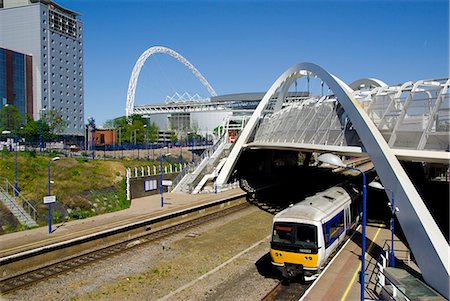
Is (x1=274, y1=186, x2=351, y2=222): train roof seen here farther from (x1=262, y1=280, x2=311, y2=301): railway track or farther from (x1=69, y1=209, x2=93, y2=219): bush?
(x1=69, y1=209, x2=93, y2=219): bush

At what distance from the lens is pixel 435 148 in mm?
17578

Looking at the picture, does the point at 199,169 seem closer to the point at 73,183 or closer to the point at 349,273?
the point at 73,183

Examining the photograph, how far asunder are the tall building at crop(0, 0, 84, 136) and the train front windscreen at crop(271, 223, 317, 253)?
104m

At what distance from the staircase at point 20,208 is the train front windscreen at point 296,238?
1817cm

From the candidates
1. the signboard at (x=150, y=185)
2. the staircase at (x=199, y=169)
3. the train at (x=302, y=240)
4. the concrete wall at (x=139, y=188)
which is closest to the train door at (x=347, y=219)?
the train at (x=302, y=240)

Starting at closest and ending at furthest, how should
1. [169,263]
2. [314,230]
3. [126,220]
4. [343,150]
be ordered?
1. [314,230]
2. [169,263]
3. [343,150]
4. [126,220]

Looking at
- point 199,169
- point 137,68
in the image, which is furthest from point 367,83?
point 137,68

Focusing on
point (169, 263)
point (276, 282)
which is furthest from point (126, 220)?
point (276, 282)

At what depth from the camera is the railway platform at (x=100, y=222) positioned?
74.0ft

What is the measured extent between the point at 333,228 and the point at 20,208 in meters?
21.7

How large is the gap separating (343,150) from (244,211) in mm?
15843

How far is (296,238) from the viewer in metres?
17.2

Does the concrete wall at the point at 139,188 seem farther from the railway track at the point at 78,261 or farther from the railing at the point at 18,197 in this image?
the railing at the point at 18,197

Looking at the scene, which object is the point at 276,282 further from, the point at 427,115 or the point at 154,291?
the point at 427,115
